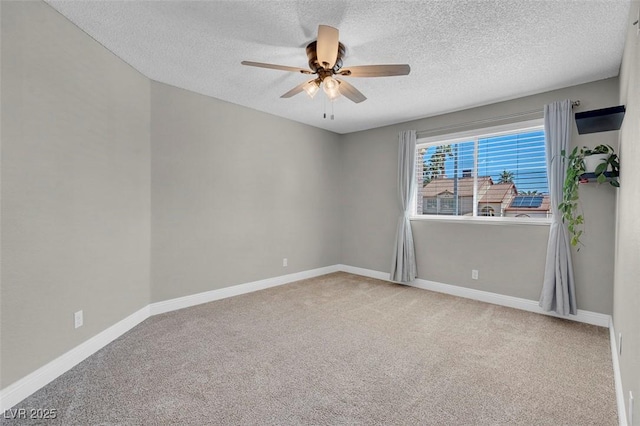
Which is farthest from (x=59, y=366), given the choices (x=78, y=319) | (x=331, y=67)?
(x=331, y=67)

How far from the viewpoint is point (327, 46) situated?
2.10 meters

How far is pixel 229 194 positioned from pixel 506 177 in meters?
3.66

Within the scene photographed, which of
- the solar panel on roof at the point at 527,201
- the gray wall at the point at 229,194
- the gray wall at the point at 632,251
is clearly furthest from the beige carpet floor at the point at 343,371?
the solar panel on roof at the point at 527,201

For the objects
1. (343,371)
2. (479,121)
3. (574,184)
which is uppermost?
(479,121)

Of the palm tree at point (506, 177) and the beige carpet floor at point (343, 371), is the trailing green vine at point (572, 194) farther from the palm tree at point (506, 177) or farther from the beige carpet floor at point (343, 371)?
the beige carpet floor at point (343, 371)

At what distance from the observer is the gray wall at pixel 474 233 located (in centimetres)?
317

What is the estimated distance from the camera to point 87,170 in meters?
2.50

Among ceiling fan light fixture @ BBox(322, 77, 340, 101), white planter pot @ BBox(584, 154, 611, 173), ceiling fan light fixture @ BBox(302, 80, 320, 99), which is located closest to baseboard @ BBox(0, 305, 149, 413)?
ceiling fan light fixture @ BBox(302, 80, 320, 99)

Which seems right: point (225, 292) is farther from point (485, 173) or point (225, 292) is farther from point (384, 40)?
point (485, 173)

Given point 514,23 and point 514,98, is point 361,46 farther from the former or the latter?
point 514,98

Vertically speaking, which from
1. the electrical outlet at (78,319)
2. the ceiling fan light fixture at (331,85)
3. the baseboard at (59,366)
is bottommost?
the baseboard at (59,366)

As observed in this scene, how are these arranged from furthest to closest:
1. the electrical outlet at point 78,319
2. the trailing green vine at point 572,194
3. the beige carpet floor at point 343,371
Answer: the trailing green vine at point 572,194
the electrical outlet at point 78,319
the beige carpet floor at point 343,371

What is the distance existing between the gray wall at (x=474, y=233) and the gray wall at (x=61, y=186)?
354 centimetres

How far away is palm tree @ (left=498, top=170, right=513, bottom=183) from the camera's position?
152 inches
